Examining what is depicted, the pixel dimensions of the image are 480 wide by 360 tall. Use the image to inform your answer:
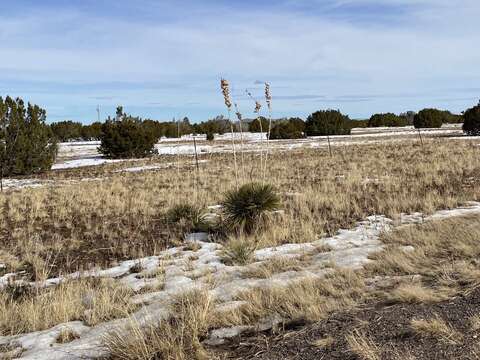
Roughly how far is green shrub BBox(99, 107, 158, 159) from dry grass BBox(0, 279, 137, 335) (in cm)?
2341

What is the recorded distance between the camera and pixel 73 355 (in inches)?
160

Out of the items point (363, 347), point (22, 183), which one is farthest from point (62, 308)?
point (22, 183)

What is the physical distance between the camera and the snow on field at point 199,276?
434cm

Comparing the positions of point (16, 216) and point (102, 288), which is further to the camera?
point (16, 216)

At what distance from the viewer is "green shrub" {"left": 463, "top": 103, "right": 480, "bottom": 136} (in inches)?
1357

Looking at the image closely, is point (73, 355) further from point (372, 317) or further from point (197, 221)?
point (197, 221)

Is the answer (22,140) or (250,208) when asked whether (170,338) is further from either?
(22,140)

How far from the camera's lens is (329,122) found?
4878cm

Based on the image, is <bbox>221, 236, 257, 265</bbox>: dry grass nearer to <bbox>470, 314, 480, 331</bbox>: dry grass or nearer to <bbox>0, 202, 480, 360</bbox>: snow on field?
<bbox>0, 202, 480, 360</bbox>: snow on field

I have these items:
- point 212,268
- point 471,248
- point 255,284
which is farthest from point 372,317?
point 212,268

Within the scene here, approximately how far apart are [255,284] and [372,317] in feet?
5.93

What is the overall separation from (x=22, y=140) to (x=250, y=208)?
16.5m

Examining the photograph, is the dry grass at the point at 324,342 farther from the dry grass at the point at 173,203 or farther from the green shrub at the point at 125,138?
the green shrub at the point at 125,138

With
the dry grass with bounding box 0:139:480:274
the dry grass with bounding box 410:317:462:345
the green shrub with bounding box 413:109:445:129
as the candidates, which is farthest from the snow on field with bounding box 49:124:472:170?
the dry grass with bounding box 410:317:462:345
